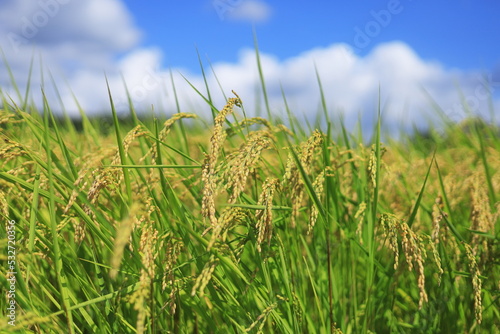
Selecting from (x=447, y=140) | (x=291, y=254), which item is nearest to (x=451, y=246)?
(x=291, y=254)

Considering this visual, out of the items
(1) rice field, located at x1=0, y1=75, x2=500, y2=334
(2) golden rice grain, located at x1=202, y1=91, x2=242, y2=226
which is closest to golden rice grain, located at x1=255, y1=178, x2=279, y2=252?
(1) rice field, located at x1=0, y1=75, x2=500, y2=334

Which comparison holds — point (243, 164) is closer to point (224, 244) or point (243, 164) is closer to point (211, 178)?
point (211, 178)

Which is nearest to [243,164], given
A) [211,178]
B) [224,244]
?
[211,178]

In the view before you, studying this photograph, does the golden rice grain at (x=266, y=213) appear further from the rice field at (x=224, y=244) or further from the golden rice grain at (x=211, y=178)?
the golden rice grain at (x=211, y=178)

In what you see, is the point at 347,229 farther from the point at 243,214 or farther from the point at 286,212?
the point at 243,214

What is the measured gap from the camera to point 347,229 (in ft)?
7.27

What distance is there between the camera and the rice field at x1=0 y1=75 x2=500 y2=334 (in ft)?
4.49

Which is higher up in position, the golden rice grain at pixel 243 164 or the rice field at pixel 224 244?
the golden rice grain at pixel 243 164

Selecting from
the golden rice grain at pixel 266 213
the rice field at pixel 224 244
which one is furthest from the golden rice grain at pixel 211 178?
the golden rice grain at pixel 266 213

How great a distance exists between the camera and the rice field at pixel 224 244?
137 cm

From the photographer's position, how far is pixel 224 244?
140cm

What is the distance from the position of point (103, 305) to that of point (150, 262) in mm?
587

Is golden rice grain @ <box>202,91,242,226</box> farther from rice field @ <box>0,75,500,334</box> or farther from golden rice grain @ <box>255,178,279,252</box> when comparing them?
golden rice grain @ <box>255,178,279,252</box>

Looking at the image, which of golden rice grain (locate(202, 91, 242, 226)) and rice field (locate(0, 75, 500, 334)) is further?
rice field (locate(0, 75, 500, 334))
